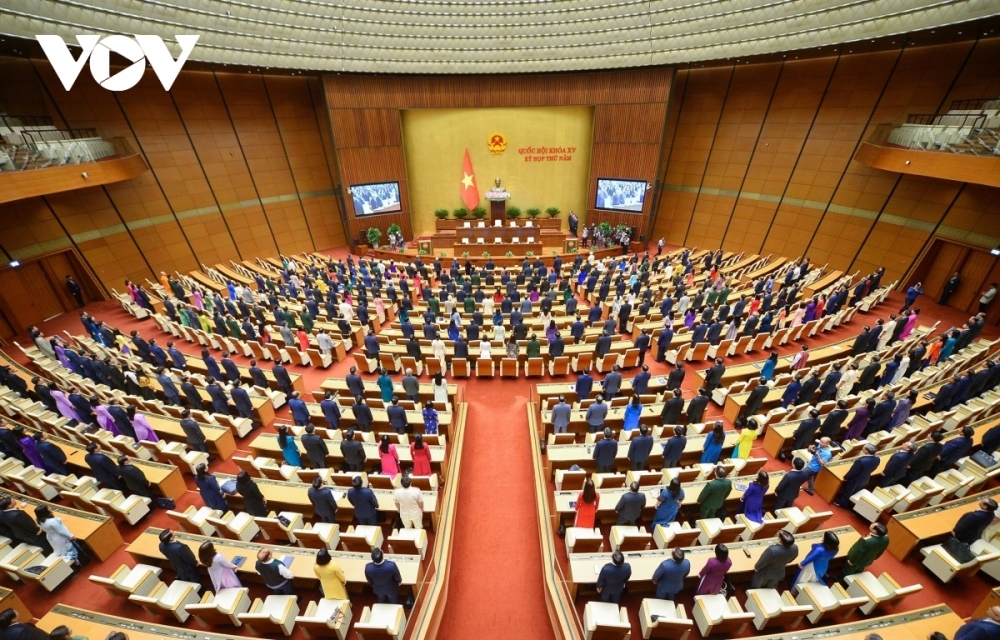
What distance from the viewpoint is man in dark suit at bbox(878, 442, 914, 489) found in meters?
6.04

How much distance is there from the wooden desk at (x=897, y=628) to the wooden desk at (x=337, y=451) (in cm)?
474

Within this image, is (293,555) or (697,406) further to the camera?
(697,406)

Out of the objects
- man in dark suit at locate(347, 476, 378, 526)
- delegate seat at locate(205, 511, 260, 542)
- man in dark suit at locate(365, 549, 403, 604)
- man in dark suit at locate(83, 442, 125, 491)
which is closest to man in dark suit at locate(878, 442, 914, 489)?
man in dark suit at locate(365, 549, 403, 604)

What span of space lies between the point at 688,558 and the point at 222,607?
18.4 feet

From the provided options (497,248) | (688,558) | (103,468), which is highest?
(497,248)

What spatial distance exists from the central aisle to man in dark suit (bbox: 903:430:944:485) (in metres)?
5.84

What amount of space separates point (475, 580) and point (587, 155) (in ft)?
72.1

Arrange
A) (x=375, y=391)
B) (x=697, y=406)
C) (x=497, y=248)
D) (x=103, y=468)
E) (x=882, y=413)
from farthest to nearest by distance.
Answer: (x=497, y=248)
(x=375, y=391)
(x=697, y=406)
(x=882, y=413)
(x=103, y=468)

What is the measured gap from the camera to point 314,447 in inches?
261

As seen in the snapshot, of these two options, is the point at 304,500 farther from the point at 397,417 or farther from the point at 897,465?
the point at 897,465

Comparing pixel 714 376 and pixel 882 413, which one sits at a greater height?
pixel 714 376

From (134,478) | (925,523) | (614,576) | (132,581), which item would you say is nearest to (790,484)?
(925,523)

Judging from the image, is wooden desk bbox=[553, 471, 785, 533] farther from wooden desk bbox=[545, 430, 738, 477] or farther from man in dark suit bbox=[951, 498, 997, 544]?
man in dark suit bbox=[951, 498, 997, 544]

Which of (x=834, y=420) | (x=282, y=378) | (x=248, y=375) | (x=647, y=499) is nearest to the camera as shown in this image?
(x=647, y=499)
